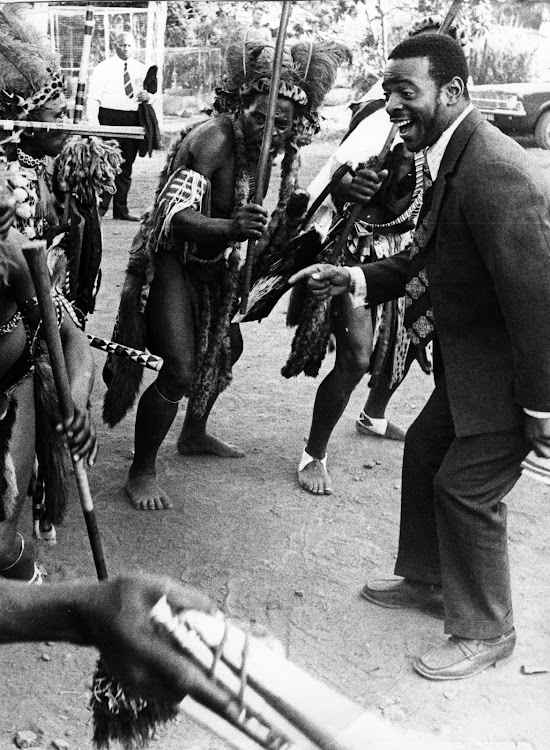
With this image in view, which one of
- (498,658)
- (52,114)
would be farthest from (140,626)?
(52,114)

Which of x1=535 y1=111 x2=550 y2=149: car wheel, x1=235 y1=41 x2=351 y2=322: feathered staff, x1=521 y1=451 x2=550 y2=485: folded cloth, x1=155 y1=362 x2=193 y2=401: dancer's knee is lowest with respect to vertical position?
x1=535 y1=111 x2=550 y2=149: car wheel

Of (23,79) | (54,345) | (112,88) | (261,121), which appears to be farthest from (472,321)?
(112,88)

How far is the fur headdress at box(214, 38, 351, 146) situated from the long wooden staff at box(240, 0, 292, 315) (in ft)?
0.85

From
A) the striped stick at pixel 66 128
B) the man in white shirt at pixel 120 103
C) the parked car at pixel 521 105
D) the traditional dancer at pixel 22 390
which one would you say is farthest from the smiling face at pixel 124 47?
the traditional dancer at pixel 22 390

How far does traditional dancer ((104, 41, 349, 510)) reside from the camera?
14.2ft

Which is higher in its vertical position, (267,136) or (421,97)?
(421,97)

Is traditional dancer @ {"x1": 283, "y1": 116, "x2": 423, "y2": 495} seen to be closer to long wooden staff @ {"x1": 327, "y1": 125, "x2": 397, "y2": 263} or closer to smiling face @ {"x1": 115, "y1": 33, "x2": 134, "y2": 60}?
long wooden staff @ {"x1": 327, "y1": 125, "x2": 397, "y2": 263}

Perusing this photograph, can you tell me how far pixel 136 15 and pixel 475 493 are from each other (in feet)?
43.9

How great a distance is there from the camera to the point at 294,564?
13.9 ft

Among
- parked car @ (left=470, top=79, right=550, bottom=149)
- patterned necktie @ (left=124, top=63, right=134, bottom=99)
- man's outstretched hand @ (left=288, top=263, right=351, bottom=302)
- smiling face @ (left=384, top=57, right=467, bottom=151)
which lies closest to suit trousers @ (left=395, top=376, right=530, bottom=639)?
man's outstretched hand @ (left=288, top=263, right=351, bottom=302)

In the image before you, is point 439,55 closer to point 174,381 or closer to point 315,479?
point 174,381

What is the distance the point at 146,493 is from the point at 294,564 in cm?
87

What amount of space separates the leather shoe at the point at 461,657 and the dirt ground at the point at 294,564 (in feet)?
0.12

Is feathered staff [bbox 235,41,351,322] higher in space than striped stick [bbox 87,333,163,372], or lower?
higher
